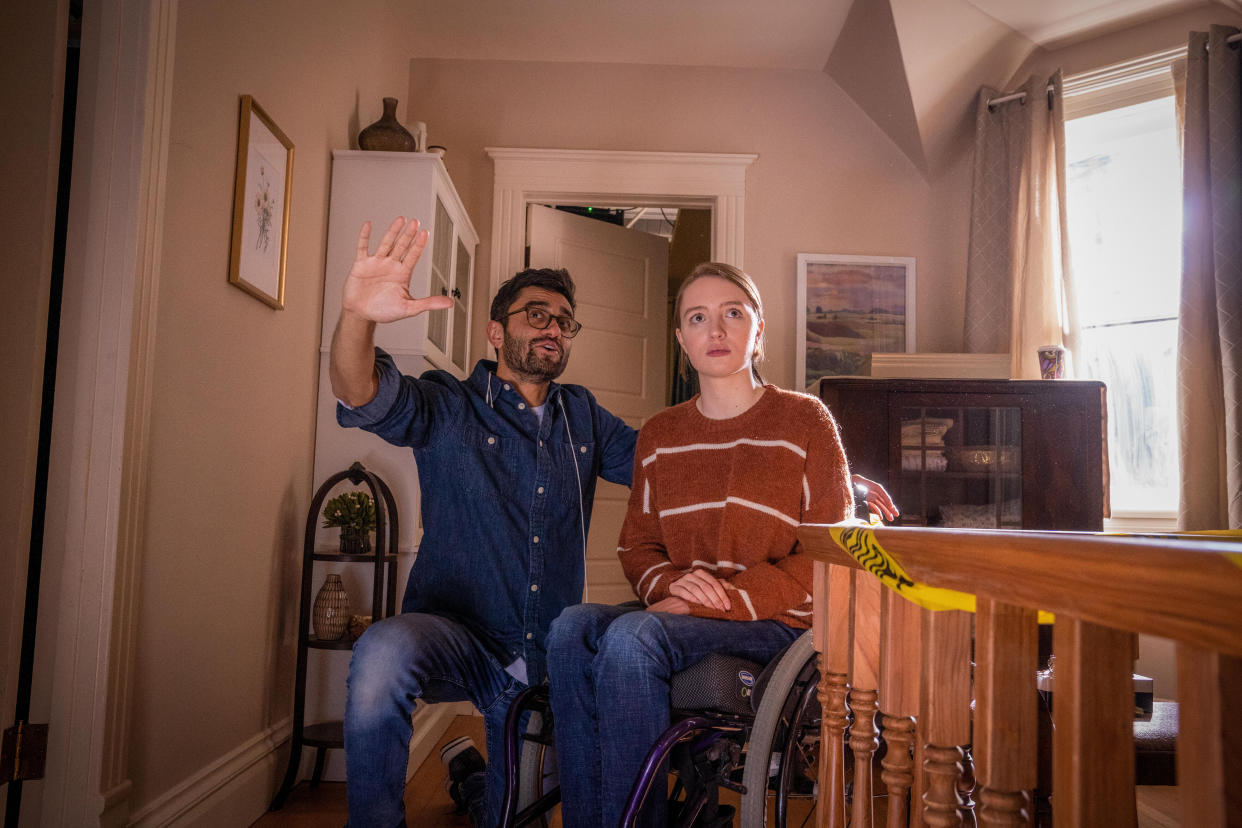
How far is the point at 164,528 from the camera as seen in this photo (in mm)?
1820

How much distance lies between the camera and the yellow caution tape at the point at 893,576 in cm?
76

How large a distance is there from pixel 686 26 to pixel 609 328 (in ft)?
4.37

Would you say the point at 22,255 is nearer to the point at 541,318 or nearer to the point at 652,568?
the point at 541,318

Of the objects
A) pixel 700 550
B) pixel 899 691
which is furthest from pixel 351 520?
pixel 899 691

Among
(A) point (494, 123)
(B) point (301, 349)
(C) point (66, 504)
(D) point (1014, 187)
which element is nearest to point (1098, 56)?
(D) point (1014, 187)

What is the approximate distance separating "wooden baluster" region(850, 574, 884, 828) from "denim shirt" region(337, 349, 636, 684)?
3.03 feet

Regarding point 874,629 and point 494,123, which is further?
point 494,123

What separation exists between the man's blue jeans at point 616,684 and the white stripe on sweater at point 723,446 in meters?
0.33

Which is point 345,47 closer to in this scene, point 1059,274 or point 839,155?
point 839,155

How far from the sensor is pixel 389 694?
4.99 feet

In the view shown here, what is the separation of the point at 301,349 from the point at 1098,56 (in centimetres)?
326

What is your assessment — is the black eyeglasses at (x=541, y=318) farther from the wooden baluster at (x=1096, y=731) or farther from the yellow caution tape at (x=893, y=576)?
the wooden baluster at (x=1096, y=731)

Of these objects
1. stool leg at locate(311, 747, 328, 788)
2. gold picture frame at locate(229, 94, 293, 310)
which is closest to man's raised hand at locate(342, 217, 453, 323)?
gold picture frame at locate(229, 94, 293, 310)

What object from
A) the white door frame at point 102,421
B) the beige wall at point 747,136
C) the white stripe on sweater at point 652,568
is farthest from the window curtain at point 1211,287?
the white door frame at point 102,421
